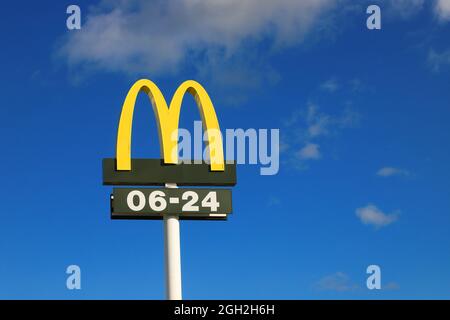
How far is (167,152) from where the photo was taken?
26.0m

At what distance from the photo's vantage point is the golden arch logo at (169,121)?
84.1ft

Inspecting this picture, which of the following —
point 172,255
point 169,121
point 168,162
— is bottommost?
point 172,255

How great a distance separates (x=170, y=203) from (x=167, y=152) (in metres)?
1.75

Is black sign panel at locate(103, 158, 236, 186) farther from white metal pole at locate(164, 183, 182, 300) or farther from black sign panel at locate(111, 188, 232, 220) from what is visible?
white metal pole at locate(164, 183, 182, 300)

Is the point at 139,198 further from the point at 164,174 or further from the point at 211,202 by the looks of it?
the point at 211,202

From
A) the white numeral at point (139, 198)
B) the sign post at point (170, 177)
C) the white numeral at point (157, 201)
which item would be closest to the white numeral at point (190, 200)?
the sign post at point (170, 177)

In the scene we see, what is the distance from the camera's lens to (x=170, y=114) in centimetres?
2586

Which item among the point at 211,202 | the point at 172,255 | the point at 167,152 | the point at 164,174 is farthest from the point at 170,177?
the point at 172,255

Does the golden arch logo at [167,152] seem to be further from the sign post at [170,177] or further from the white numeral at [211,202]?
the white numeral at [211,202]

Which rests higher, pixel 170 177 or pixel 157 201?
pixel 170 177
